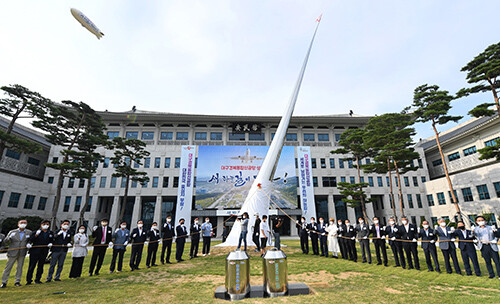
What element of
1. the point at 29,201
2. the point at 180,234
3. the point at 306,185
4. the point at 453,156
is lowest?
the point at 180,234

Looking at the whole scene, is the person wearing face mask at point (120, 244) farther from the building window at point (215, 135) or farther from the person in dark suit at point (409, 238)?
the building window at point (215, 135)

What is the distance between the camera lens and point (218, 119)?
111 feet

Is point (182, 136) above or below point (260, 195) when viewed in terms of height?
above

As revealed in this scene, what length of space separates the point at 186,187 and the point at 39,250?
17.9m

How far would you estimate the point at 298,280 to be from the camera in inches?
253

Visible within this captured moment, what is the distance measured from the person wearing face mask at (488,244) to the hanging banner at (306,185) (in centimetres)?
1786

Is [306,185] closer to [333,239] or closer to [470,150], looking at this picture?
[333,239]

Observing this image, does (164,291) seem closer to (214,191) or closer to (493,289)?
(493,289)

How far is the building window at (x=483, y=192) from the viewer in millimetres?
22703

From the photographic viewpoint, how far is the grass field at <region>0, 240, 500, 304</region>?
4.86 meters

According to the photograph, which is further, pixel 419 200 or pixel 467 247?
pixel 419 200

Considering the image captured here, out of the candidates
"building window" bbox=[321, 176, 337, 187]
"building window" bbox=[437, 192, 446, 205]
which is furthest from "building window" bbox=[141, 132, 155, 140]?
"building window" bbox=[437, 192, 446, 205]

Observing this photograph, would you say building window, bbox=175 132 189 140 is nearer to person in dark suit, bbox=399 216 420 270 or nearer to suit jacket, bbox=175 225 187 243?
suit jacket, bbox=175 225 187 243

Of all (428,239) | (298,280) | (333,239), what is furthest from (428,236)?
(298,280)
